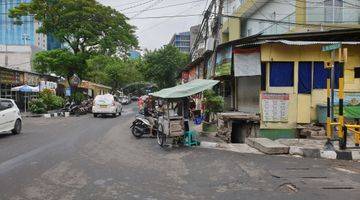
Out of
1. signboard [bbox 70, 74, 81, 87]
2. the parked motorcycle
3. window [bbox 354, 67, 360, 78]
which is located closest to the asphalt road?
the parked motorcycle

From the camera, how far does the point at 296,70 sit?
54.7ft

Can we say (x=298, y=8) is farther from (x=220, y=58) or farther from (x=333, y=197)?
(x=333, y=197)

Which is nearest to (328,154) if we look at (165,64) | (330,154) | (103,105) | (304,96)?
(330,154)

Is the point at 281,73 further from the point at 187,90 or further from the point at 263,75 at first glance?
A: the point at 187,90

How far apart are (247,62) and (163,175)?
27.7ft

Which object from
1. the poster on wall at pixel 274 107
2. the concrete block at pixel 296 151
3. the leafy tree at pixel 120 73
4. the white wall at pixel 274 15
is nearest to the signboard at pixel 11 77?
the white wall at pixel 274 15

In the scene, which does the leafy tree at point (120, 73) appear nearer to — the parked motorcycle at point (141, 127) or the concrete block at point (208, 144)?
the parked motorcycle at point (141, 127)

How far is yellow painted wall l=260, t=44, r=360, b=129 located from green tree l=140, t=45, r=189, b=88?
42726 millimetres

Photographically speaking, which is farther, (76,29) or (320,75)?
(76,29)

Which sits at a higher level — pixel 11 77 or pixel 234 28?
pixel 234 28

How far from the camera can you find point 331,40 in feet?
55.8

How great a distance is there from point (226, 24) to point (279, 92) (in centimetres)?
2331

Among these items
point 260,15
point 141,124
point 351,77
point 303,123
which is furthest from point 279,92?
point 260,15

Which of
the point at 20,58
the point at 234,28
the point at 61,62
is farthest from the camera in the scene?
the point at 20,58
